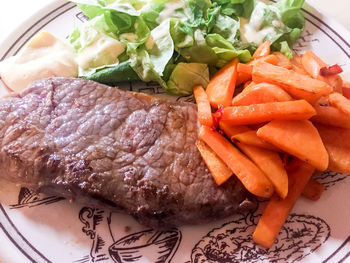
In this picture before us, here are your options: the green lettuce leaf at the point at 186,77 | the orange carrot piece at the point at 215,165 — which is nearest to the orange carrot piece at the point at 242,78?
the green lettuce leaf at the point at 186,77

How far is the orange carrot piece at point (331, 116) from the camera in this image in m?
2.54

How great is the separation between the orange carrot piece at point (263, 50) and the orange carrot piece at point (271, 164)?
1.02 meters

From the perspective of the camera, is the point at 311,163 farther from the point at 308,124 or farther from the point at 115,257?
the point at 115,257

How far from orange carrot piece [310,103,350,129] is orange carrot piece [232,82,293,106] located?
9.4 inches

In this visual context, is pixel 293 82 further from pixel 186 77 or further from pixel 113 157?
pixel 113 157

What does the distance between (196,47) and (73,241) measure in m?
1.89

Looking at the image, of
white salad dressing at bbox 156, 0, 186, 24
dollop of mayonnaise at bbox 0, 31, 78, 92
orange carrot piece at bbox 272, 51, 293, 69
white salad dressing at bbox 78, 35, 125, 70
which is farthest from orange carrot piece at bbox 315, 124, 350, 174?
dollop of mayonnaise at bbox 0, 31, 78, 92

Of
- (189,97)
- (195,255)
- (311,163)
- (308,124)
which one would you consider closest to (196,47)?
(189,97)

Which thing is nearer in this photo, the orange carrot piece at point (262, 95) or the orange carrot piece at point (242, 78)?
the orange carrot piece at point (262, 95)

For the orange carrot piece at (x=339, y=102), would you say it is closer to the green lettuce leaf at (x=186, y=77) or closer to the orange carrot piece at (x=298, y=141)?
the orange carrot piece at (x=298, y=141)

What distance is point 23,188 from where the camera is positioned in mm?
2600

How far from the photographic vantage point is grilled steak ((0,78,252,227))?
235cm

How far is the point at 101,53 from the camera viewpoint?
10.7 feet

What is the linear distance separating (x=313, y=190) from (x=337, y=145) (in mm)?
362
